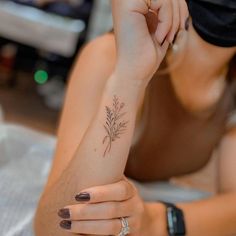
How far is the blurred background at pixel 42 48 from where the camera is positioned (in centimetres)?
236

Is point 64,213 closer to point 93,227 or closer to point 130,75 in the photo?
point 93,227

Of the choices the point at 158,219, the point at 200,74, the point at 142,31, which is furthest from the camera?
the point at 200,74

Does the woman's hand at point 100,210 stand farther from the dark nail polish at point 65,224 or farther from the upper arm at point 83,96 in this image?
the upper arm at point 83,96

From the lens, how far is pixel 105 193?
736mm

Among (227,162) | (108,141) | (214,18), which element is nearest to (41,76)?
(227,162)

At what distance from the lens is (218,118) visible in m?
1.05

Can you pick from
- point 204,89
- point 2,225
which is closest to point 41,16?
point 204,89

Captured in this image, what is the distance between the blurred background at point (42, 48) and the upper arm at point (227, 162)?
1371 mm

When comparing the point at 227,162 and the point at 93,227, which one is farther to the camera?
the point at 227,162

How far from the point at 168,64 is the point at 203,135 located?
0.72 feet

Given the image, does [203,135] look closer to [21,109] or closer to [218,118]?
[218,118]

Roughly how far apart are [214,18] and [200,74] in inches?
6.1

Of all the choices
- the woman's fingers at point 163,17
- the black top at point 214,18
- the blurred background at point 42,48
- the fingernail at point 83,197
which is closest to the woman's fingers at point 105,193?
the fingernail at point 83,197

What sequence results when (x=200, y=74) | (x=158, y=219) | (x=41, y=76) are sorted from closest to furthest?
(x=158, y=219)
(x=200, y=74)
(x=41, y=76)
